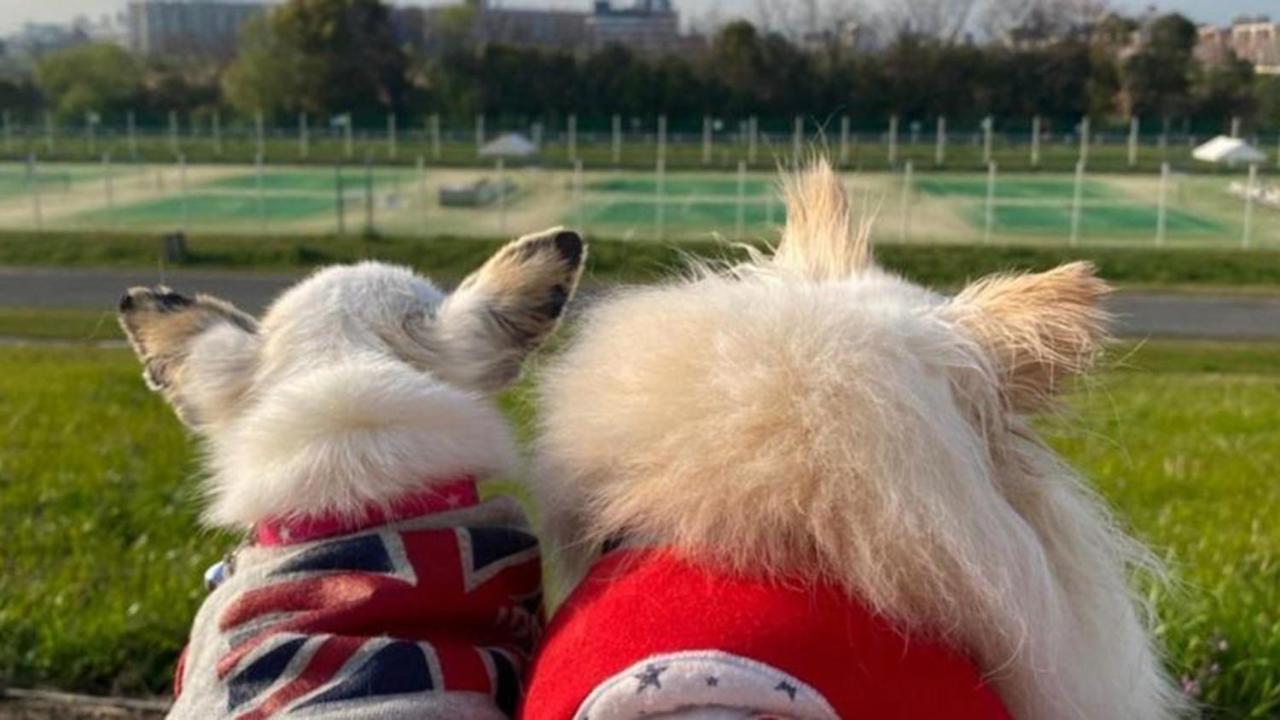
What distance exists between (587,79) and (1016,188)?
2075 centimetres

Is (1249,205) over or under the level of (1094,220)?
over

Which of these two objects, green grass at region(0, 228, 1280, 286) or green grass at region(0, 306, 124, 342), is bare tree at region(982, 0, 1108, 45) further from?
green grass at region(0, 306, 124, 342)

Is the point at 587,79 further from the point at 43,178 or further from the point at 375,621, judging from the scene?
the point at 375,621

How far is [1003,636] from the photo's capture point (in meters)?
1.50

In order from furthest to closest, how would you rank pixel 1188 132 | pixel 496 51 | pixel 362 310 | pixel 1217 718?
1. pixel 496 51
2. pixel 1188 132
3. pixel 1217 718
4. pixel 362 310

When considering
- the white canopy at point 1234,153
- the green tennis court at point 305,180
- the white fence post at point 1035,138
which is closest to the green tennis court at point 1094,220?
the white canopy at point 1234,153

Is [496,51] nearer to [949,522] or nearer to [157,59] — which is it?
[157,59]

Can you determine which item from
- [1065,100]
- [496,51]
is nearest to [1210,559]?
[1065,100]

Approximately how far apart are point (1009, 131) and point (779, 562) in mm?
51630

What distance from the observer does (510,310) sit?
2000 mm

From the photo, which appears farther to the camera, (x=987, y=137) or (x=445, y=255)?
(x=987, y=137)

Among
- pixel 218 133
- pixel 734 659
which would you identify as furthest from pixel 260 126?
pixel 734 659

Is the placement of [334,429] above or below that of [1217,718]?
above

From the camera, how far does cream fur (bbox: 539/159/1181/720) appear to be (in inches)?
57.3
